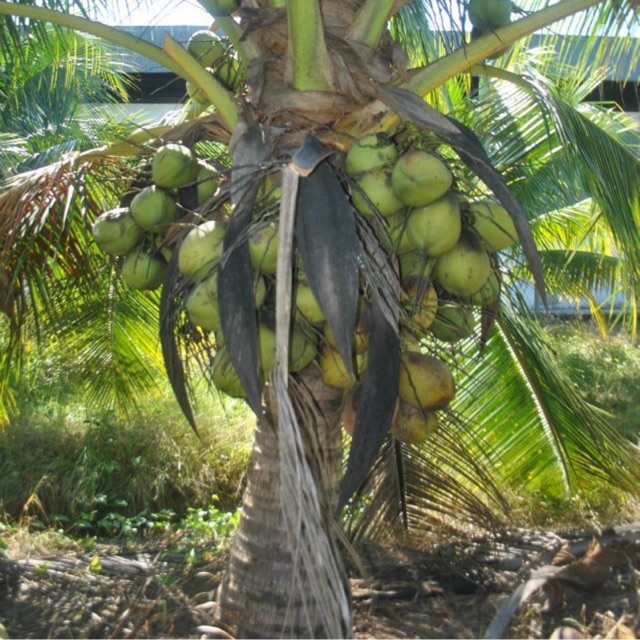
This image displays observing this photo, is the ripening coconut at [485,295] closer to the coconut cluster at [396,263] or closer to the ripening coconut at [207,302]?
the coconut cluster at [396,263]

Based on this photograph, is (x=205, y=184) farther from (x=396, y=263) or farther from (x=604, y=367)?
(x=604, y=367)

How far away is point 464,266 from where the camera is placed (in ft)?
4.60

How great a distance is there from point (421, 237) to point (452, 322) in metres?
0.32

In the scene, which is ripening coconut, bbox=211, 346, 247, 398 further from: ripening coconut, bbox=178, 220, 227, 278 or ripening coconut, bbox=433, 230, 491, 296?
ripening coconut, bbox=433, 230, 491, 296

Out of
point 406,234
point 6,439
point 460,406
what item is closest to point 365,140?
point 406,234

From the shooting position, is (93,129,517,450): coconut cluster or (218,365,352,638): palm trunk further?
(218,365,352,638): palm trunk

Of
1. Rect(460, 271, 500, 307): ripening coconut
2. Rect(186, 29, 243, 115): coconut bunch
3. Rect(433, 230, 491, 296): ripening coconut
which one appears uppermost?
Rect(186, 29, 243, 115): coconut bunch

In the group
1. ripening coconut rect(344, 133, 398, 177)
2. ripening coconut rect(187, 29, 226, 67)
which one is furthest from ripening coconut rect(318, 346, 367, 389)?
ripening coconut rect(187, 29, 226, 67)

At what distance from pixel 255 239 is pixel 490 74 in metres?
1.11

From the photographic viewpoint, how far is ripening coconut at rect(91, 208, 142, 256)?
5.58 feet

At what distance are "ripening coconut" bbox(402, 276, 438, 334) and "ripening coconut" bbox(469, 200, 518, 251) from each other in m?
0.15

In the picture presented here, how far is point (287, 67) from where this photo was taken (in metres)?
1.66

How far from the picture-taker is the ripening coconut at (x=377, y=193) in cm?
136

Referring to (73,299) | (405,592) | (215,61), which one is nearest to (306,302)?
(215,61)
